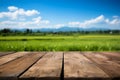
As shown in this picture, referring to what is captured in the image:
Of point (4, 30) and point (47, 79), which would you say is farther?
point (4, 30)

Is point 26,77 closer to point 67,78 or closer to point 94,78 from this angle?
point 67,78

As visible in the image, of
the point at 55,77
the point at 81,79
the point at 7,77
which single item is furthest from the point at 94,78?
the point at 7,77

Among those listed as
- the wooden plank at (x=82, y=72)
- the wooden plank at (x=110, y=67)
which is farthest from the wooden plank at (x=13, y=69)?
the wooden plank at (x=110, y=67)

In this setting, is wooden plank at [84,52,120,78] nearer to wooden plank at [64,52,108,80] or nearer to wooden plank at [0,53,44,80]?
wooden plank at [64,52,108,80]

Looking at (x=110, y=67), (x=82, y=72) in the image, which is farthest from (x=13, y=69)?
(x=110, y=67)

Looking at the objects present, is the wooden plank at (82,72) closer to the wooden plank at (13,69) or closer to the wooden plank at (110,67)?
the wooden plank at (110,67)

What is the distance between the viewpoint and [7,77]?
0.89 metres

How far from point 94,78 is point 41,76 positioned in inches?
10.5

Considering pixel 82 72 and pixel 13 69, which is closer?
pixel 82 72

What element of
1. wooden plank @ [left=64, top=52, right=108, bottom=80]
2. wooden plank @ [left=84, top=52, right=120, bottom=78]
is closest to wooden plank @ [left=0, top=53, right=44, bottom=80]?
wooden plank @ [left=64, top=52, right=108, bottom=80]

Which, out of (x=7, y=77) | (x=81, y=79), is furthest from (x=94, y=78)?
(x=7, y=77)

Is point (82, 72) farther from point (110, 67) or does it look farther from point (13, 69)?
point (13, 69)

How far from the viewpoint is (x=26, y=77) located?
873mm

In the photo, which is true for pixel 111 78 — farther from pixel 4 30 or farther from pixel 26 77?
pixel 4 30
